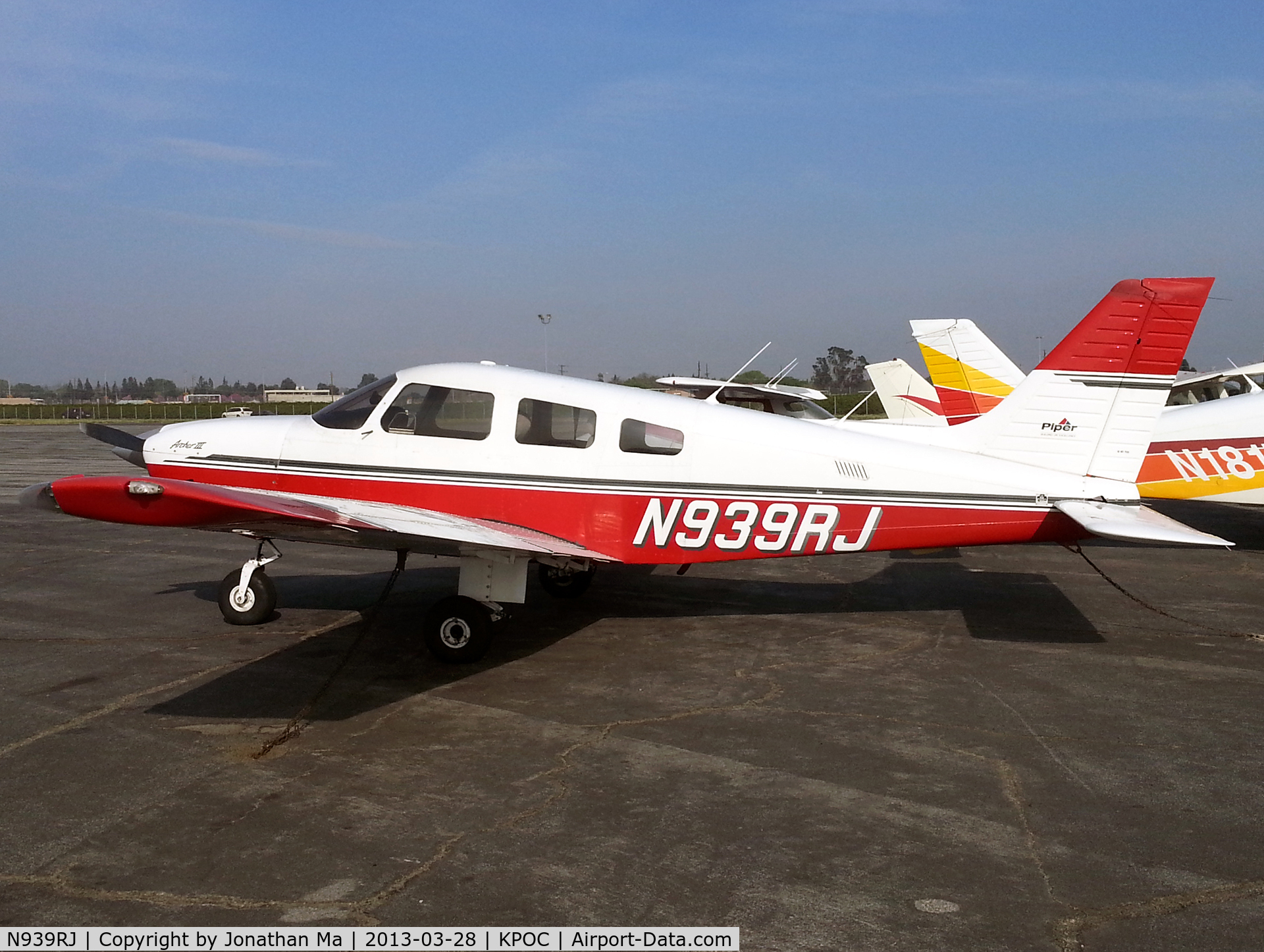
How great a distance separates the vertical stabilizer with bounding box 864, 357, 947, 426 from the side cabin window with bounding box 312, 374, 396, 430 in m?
16.0

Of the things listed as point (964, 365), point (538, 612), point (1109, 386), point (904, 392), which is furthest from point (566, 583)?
point (904, 392)

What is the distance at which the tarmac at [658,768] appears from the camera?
388 centimetres

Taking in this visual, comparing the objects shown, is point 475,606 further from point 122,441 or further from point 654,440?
point 122,441

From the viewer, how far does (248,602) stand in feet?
28.1

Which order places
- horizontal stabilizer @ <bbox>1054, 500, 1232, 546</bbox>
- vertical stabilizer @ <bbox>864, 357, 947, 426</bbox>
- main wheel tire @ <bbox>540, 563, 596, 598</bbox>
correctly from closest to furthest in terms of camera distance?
horizontal stabilizer @ <bbox>1054, 500, 1232, 546</bbox> < main wheel tire @ <bbox>540, 563, 596, 598</bbox> < vertical stabilizer @ <bbox>864, 357, 947, 426</bbox>

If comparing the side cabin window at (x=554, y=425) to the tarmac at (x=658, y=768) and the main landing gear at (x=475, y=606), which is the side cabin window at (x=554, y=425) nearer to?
the main landing gear at (x=475, y=606)

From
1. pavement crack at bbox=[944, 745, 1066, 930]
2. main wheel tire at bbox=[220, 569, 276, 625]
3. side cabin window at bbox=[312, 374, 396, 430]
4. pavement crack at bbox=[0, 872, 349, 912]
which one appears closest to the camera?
pavement crack at bbox=[0, 872, 349, 912]

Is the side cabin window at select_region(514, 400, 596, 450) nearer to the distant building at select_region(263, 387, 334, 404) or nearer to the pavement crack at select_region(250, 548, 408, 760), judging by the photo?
the pavement crack at select_region(250, 548, 408, 760)

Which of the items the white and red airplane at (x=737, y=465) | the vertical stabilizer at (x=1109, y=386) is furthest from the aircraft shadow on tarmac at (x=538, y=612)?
the vertical stabilizer at (x=1109, y=386)

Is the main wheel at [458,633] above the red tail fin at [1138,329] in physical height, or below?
below

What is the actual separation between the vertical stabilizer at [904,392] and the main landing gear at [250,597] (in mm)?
16520

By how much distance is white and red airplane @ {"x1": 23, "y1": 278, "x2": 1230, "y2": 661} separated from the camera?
7.79 metres

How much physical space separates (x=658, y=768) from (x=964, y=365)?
12834 mm

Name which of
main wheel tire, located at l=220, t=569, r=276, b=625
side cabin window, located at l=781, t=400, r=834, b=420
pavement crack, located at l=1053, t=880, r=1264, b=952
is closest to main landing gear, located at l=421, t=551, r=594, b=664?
main wheel tire, located at l=220, t=569, r=276, b=625
